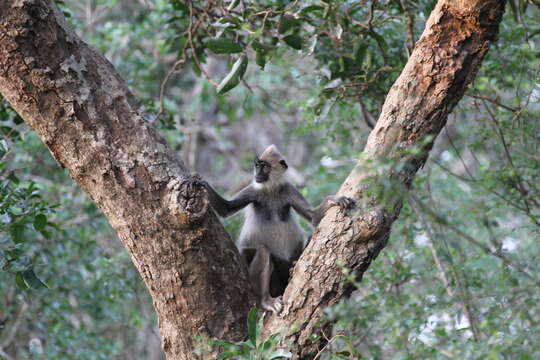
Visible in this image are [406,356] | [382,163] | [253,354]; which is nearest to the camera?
[382,163]

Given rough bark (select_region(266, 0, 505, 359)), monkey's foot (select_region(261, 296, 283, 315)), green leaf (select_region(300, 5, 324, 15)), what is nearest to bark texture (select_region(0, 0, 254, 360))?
monkey's foot (select_region(261, 296, 283, 315))

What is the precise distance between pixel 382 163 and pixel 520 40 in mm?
4586

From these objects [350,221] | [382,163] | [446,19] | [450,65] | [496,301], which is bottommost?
Result: [496,301]

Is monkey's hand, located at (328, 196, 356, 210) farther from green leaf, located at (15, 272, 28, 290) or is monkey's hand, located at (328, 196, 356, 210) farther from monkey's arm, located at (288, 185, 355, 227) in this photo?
green leaf, located at (15, 272, 28, 290)

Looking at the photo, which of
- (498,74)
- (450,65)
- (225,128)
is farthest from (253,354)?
(225,128)

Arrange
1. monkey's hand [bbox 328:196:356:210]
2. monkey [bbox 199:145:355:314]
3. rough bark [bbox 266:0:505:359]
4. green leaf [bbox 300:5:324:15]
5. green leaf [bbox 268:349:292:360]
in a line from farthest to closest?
1. monkey [bbox 199:145:355:314]
2. green leaf [bbox 300:5:324:15]
3. monkey's hand [bbox 328:196:356:210]
4. rough bark [bbox 266:0:505:359]
5. green leaf [bbox 268:349:292:360]

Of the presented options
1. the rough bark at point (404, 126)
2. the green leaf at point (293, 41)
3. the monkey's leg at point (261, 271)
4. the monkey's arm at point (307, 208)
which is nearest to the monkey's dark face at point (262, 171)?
the monkey's arm at point (307, 208)

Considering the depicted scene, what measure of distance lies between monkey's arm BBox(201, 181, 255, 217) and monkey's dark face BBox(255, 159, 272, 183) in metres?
0.17

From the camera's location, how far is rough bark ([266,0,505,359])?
430 centimetres

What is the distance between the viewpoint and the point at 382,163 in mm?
2961

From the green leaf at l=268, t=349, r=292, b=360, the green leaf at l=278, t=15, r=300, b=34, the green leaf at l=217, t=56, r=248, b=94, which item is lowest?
the green leaf at l=268, t=349, r=292, b=360

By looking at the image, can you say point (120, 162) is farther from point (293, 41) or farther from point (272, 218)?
point (272, 218)

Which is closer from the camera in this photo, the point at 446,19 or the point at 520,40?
the point at 446,19

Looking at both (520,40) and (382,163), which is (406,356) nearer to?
(382,163)
